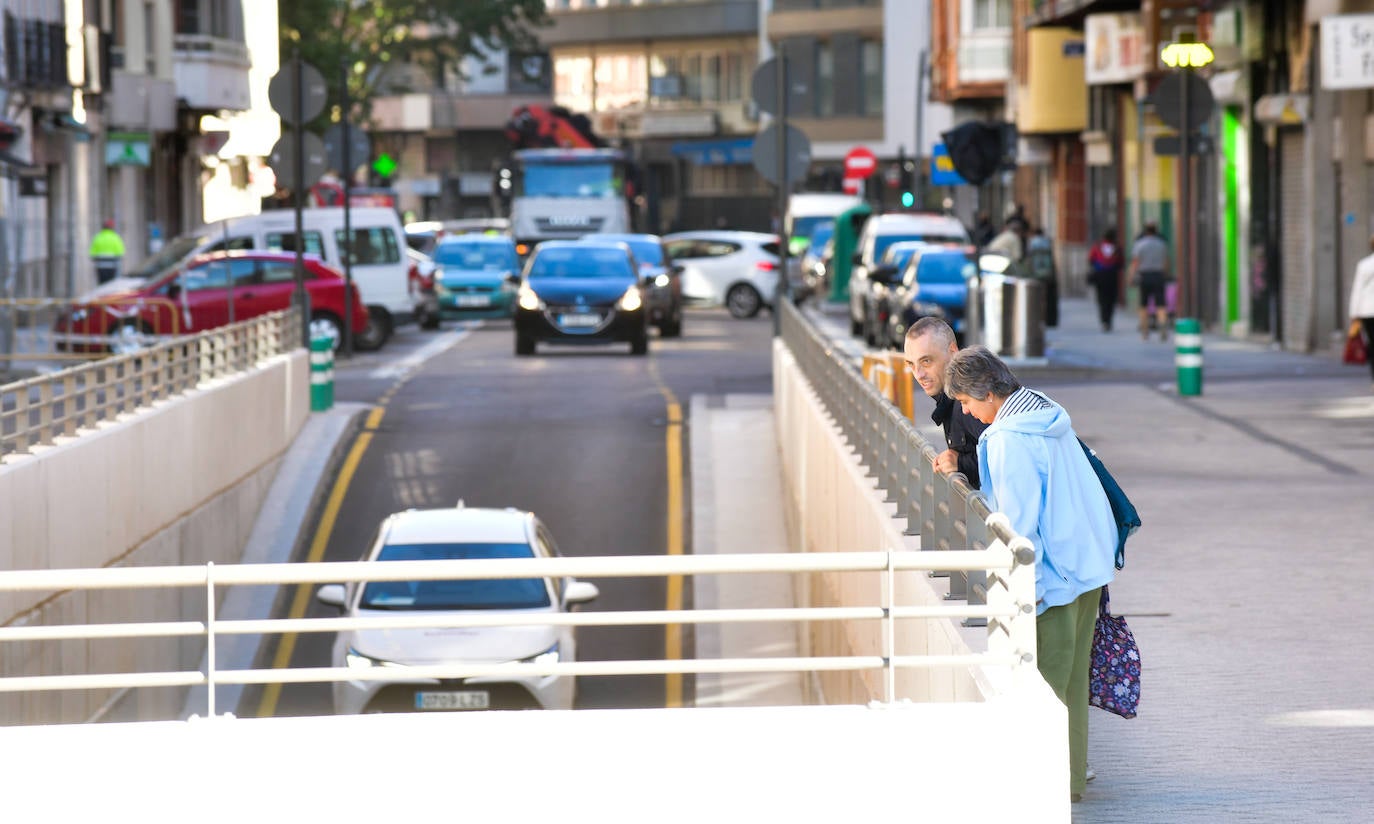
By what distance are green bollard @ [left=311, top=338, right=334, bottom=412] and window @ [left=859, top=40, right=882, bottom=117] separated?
63.1m

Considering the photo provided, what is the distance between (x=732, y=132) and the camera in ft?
320

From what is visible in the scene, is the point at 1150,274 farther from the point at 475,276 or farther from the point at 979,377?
the point at 979,377

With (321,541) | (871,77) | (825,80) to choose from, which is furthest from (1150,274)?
(825,80)

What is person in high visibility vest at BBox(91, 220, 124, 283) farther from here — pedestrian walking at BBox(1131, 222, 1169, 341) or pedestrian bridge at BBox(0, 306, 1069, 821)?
pedestrian bridge at BBox(0, 306, 1069, 821)

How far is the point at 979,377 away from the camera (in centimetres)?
715

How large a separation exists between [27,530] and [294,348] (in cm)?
1243

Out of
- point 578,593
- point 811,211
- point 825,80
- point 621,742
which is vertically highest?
point 825,80

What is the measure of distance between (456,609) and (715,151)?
80475 mm

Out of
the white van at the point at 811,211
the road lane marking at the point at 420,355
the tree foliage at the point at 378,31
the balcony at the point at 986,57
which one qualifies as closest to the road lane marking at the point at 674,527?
the road lane marking at the point at 420,355

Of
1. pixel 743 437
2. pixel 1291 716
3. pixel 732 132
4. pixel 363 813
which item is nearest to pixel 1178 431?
pixel 743 437

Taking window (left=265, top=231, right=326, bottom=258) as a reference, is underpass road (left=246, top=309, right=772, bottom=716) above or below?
below

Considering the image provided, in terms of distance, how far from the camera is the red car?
31.7m

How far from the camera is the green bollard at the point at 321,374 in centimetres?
2648

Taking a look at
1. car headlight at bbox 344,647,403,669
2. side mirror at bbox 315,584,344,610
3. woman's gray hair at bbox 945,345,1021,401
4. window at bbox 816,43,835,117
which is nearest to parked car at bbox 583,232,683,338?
car headlight at bbox 344,647,403,669
